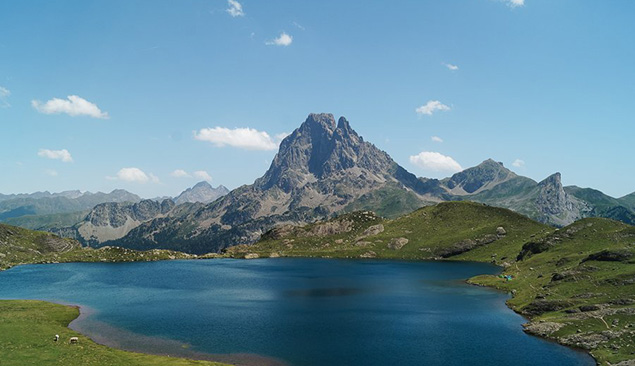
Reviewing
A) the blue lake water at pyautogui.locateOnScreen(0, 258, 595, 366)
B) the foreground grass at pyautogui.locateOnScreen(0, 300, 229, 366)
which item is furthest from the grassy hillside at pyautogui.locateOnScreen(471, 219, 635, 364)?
the foreground grass at pyautogui.locateOnScreen(0, 300, 229, 366)

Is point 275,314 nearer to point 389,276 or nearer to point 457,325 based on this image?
point 457,325

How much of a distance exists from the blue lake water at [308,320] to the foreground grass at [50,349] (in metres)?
6.61

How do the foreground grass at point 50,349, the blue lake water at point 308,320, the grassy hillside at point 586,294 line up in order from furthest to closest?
1. the grassy hillside at point 586,294
2. the blue lake water at point 308,320
3. the foreground grass at point 50,349

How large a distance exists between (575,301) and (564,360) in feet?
105

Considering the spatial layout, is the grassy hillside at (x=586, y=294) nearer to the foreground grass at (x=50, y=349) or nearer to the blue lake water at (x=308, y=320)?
the blue lake water at (x=308, y=320)

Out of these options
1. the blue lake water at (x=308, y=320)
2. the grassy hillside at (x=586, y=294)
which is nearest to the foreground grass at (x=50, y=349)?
the blue lake water at (x=308, y=320)

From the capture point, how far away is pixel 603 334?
78.2 metres

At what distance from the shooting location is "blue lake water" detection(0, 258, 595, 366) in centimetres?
7750

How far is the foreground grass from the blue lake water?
6606mm

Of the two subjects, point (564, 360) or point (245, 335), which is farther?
point (245, 335)

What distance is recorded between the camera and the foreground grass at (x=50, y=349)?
211ft

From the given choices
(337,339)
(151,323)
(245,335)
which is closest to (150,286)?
(151,323)

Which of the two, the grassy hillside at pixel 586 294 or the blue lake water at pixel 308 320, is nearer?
the blue lake water at pixel 308 320

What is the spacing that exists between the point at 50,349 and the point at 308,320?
59154mm
